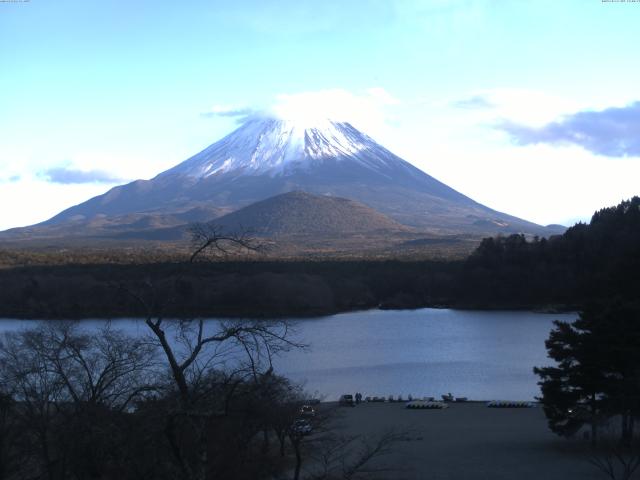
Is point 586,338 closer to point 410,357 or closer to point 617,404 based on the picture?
point 617,404

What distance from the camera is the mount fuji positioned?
3366 inches

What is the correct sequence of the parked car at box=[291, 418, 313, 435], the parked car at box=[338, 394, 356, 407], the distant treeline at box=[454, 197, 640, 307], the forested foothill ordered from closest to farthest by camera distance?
the parked car at box=[291, 418, 313, 435]
the forested foothill
the parked car at box=[338, 394, 356, 407]
the distant treeline at box=[454, 197, 640, 307]

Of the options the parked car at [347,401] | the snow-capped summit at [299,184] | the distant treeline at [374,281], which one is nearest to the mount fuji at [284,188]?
the snow-capped summit at [299,184]

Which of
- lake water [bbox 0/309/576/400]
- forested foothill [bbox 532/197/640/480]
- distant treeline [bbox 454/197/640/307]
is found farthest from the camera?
distant treeline [bbox 454/197/640/307]

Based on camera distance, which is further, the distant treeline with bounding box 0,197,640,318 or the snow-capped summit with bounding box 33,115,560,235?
the snow-capped summit with bounding box 33,115,560,235

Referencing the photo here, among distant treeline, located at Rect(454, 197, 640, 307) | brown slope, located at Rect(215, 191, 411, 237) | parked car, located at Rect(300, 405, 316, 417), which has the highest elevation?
brown slope, located at Rect(215, 191, 411, 237)

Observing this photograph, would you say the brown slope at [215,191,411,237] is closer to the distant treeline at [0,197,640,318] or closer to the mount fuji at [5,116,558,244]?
the mount fuji at [5,116,558,244]

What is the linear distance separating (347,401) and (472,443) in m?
3.63

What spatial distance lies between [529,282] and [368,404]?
23.3 m

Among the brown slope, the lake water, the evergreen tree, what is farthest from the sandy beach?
the brown slope

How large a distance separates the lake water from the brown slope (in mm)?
43279

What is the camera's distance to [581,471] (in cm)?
988

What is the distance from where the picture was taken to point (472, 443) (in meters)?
11.7

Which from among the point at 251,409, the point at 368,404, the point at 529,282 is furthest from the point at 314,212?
the point at 251,409
